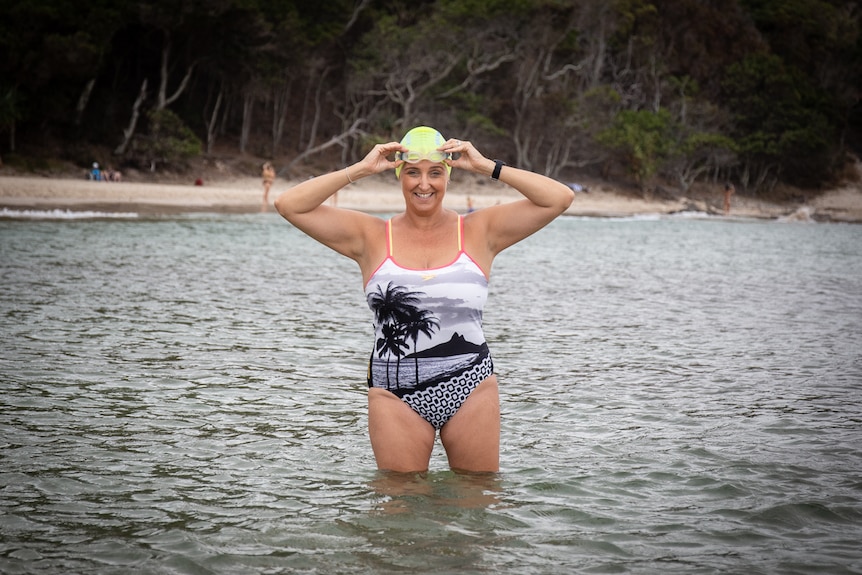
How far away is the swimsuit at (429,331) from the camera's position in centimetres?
448

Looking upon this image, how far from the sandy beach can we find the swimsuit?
26763 mm

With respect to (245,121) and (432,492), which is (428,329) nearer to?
(432,492)

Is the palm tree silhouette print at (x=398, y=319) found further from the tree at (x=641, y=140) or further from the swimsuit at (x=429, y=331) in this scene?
the tree at (x=641, y=140)

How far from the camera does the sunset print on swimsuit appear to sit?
4.48 m

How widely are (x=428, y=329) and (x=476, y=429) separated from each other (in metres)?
0.58

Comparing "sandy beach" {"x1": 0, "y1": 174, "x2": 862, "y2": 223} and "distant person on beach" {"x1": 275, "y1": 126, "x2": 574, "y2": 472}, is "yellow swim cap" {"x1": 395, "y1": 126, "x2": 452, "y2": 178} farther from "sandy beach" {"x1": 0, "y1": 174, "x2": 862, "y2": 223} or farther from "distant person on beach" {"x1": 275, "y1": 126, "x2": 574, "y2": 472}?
"sandy beach" {"x1": 0, "y1": 174, "x2": 862, "y2": 223}

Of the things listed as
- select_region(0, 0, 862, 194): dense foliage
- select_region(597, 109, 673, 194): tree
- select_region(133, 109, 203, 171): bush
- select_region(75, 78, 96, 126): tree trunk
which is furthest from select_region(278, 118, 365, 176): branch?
select_region(597, 109, 673, 194): tree

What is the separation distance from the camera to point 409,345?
14.9 feet

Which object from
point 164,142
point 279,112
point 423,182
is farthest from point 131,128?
point 423,182

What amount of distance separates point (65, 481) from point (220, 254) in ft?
51.8

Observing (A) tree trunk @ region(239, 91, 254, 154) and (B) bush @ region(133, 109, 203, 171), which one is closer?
(B) bush @ region(133, 109, 203, 171)

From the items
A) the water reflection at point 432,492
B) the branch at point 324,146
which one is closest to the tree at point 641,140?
the branch at point 324,146

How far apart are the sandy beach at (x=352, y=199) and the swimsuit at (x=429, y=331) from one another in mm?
26763

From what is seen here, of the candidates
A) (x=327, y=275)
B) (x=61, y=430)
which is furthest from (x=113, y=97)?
(x=61, y=430)
